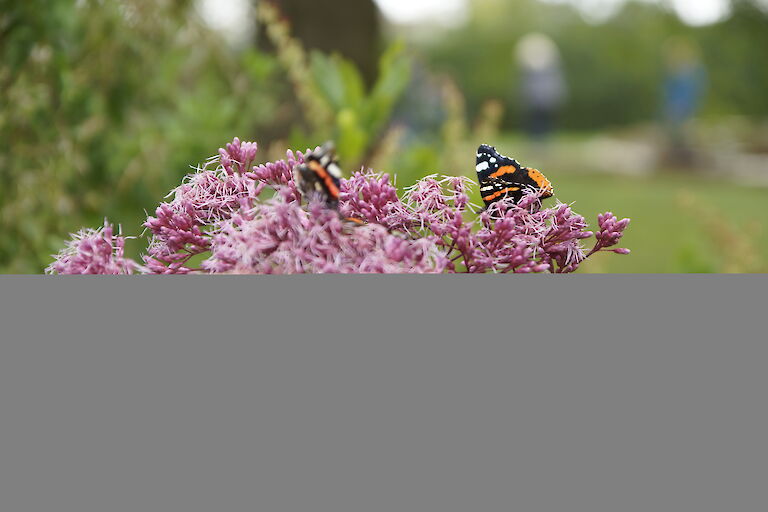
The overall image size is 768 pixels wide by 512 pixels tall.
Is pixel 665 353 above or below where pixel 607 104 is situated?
below

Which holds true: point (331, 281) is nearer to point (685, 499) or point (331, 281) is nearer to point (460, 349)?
point (460, 349)

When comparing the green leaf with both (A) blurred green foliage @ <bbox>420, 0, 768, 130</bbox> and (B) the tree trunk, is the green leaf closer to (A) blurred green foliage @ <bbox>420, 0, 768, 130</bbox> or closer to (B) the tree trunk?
Result: (B) the tree trunk

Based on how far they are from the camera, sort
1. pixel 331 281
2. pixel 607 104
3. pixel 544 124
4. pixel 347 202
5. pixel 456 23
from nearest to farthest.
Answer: pixel 331 281, pixel 347 202, pixel 544 124, pixel 607 104, pixel 456 23

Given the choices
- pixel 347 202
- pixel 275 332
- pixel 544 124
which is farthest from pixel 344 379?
pixel 544 124

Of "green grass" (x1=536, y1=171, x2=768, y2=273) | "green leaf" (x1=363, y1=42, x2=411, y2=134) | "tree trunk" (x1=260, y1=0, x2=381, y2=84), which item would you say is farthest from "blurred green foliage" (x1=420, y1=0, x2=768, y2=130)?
"green leaf" (x1=363, y1=42, x2=411, y2=134)

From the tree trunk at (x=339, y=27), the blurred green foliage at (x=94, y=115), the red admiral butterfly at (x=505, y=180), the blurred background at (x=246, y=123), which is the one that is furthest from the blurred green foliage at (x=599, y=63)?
the red admiral butterfly at (x=505, y=180)

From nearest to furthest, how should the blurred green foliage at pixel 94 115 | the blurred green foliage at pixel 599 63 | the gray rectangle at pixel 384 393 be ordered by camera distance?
the gray rectangle at pixel 384 393, the blurred green foliage at pixel 94 115, the blurred green foliage at pixel 599 63

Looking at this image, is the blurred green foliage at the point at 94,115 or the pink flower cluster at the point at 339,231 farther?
the blurred green foliage at the point at 94,115

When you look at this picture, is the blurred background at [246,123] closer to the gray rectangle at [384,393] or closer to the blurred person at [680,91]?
the gray rectangle at [384,393]

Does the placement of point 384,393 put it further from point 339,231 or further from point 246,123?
point 246,123
